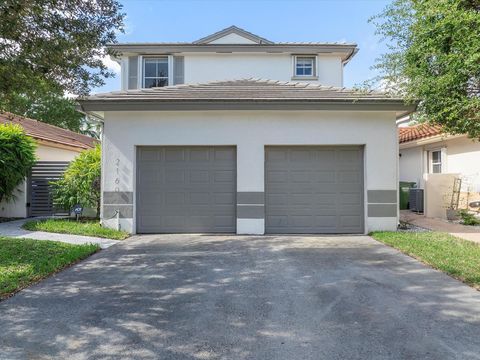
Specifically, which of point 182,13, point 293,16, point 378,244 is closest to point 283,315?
point 378,244

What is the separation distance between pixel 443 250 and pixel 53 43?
8309mm

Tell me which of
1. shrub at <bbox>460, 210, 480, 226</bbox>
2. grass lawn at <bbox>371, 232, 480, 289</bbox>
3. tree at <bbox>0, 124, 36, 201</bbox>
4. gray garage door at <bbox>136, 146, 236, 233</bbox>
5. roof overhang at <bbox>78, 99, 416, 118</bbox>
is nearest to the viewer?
grass lawn at <bbox>371, 232, 480, 289</bbox>

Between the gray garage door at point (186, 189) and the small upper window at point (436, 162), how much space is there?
10.1m

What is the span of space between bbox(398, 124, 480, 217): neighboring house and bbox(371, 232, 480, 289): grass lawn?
442 cm

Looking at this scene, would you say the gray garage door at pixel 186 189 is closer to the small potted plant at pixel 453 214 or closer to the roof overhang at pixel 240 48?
the roof overhang at pixel 240 48

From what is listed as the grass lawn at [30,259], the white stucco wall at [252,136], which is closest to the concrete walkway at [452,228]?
the white stucco wall at [252,136]

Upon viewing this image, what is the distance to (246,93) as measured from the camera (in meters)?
10.2

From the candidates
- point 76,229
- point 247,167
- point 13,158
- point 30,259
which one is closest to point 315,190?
point 247,167

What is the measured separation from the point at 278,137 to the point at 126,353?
288 inches

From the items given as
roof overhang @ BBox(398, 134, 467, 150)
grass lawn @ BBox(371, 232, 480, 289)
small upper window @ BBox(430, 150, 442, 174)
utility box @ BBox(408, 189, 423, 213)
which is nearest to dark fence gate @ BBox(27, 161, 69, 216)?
grass lawn @ BBox(371, 232, 480, 289)

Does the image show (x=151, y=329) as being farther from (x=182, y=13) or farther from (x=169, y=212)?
(x=182, y=13)

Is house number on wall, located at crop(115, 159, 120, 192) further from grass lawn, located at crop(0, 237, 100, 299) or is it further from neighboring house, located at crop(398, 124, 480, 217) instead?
neighboring house, located at crop(398, 124, 480, 217)

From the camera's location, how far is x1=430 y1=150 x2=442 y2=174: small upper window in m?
15.0

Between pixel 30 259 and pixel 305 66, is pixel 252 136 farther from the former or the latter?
pixel 305 66
